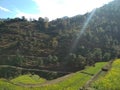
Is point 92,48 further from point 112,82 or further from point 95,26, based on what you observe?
point 112,82

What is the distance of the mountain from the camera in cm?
8838

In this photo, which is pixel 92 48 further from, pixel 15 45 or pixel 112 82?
pixel 112 82

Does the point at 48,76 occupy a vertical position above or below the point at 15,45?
below

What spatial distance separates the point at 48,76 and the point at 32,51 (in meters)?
39.1

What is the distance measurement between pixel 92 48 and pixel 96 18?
110ft

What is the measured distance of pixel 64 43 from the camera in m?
107

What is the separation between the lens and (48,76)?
68750 millimetres

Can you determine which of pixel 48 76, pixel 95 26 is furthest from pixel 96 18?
pixel 48 76

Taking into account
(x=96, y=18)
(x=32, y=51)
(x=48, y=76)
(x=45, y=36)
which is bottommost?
(x=48, y=76)

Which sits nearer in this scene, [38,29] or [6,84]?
[6,84]

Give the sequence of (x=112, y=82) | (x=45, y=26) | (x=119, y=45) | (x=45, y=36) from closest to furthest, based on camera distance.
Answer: (x=112, y=82) → (x=119, y=45) → (x=45, y=36) → (x=45, y=26)

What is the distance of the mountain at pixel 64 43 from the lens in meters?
88.4

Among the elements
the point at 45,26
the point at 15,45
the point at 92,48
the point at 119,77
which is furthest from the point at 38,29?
the point at 119,77

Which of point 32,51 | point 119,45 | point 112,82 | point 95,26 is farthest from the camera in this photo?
point 95,26
